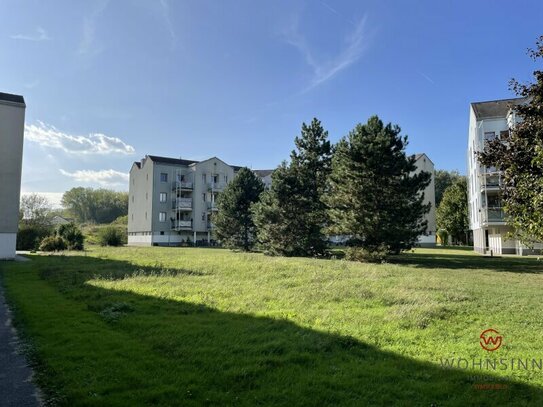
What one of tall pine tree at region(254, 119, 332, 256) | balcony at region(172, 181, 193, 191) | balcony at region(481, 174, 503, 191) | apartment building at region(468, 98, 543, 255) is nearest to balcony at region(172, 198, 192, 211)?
balcony at region(172, 181, 193, 191)

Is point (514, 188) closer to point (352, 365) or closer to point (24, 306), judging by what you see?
point (352, 365)

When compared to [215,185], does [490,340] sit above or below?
below

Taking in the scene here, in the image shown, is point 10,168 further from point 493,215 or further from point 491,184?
point 491,184

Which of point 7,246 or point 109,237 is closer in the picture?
point 7,246

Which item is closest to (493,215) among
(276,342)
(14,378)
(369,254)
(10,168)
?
(369,254)

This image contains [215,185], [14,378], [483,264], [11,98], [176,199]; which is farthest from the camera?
[215,185]

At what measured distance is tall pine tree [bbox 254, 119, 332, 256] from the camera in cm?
3058

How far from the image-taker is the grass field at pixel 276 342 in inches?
191

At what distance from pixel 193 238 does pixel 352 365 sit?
2255 inches

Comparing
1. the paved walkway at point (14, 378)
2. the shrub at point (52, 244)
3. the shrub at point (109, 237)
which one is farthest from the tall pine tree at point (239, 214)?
the paved walkway at point (14, 378)

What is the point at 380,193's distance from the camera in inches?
974

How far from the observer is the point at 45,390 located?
4.87 m

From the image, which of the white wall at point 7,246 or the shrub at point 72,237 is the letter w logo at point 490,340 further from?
the shrub at point 72,237

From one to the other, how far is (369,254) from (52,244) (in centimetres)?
2822
